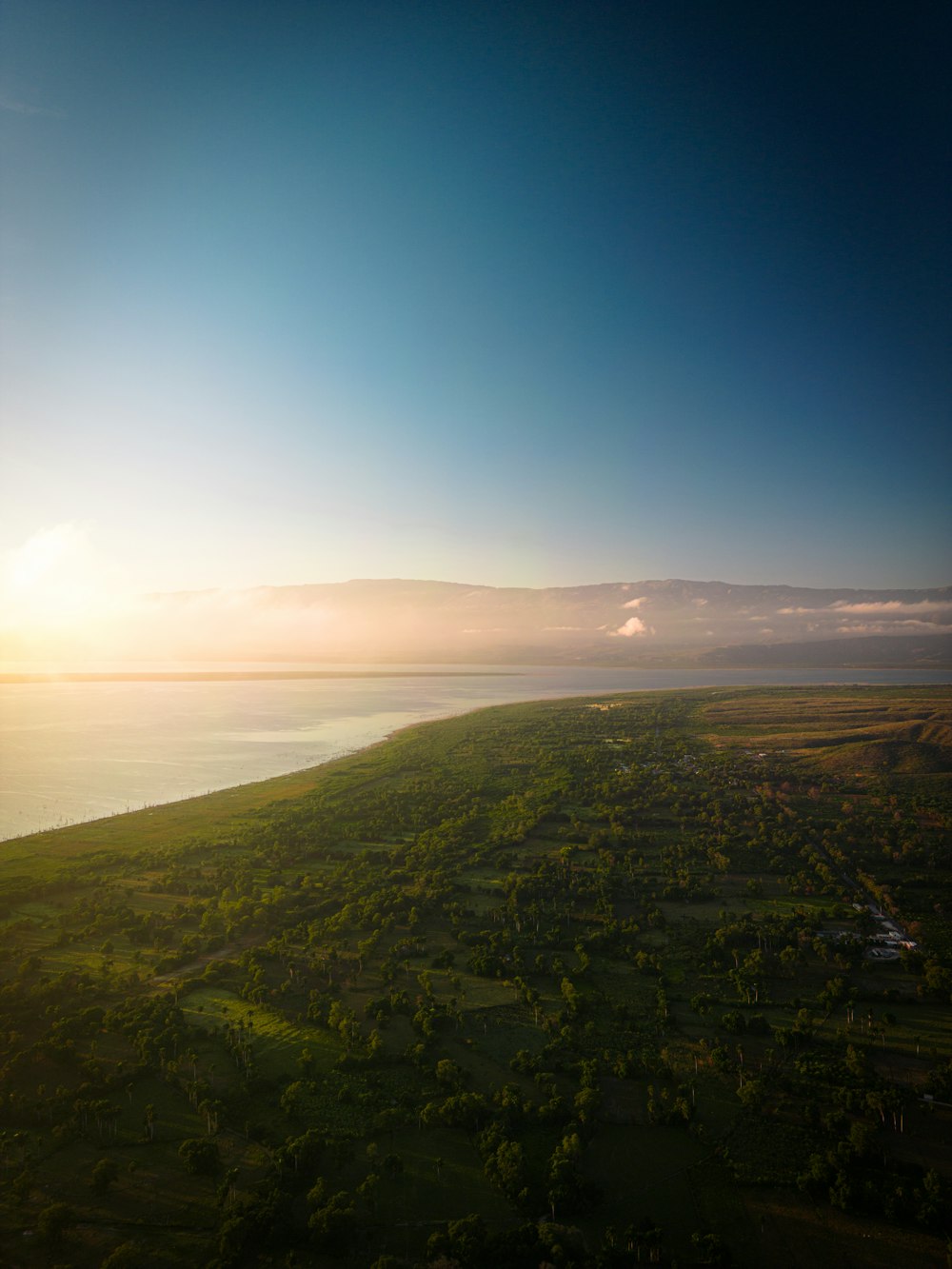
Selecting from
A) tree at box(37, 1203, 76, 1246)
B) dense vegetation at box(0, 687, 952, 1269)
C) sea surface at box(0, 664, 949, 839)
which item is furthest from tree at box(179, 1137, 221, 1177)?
sea surface at box(0, 664, 949, 839)

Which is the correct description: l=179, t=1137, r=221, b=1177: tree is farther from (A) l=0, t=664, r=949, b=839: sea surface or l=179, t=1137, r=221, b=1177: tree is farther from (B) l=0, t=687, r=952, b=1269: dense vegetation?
(A) l=0, t=664, r=949, b=839: sea surface

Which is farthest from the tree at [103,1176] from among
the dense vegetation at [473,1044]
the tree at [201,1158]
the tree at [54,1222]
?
the tree at [201,1158]

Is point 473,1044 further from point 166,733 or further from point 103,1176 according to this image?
point 166,733

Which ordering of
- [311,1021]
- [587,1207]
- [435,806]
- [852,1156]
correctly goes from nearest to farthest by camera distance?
[587,1207] → [852,1156] → [311,1021] → [435,806]

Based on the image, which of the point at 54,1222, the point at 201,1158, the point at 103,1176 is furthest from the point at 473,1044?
the point at 54,1222

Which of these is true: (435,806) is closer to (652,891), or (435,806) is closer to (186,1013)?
(652,891)

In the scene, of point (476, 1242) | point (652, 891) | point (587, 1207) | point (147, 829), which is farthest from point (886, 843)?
point (147, 829)
